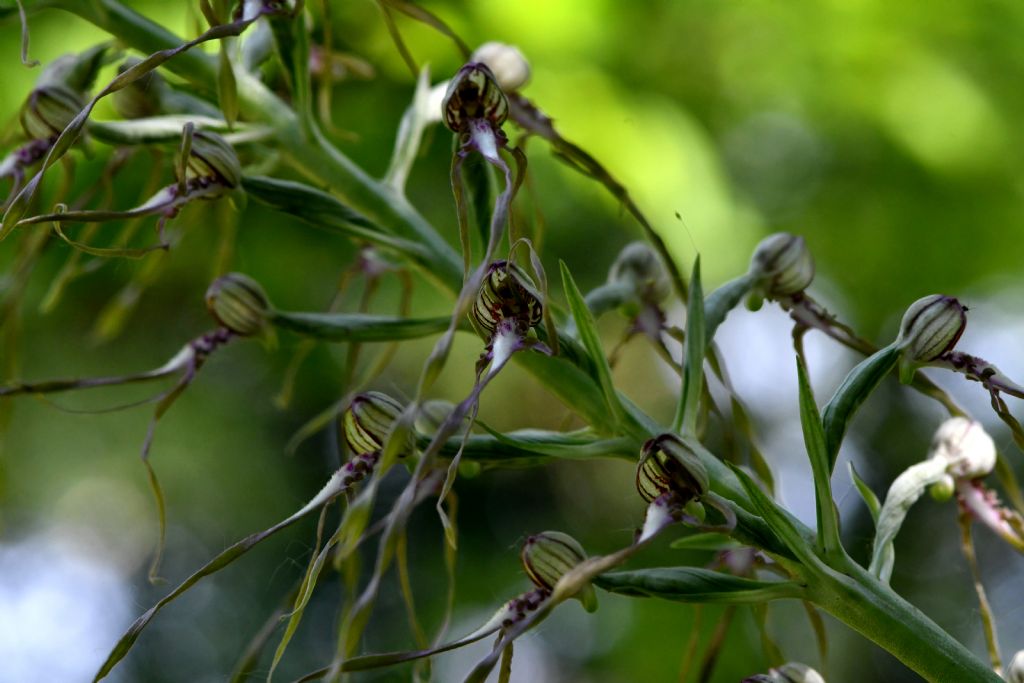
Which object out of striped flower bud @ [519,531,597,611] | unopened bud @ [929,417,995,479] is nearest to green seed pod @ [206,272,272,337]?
striped flower bud @ [519,531,597,611]

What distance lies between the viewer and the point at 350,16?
Result: 1.80 m

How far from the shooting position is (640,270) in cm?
99

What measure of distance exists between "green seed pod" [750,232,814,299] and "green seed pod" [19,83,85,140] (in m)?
0.50

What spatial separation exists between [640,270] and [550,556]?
356mm

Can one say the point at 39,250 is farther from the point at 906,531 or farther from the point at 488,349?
the point at 906,531

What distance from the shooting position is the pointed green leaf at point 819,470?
2.16 feet

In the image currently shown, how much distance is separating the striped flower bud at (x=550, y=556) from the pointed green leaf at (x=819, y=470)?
5.2 inches

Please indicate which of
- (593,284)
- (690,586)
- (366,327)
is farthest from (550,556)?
(593,284)

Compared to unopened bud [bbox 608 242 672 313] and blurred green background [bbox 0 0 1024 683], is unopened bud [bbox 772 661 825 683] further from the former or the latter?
blurred green background [bbox 0 0 1024 683]

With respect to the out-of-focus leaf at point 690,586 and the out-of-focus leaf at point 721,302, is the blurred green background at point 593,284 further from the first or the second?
the out-of-focus leaf at point 690,586

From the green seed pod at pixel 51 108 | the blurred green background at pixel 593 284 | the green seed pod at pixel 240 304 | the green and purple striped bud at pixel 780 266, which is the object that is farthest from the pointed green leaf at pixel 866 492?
the blurred green background at pixel 593 284

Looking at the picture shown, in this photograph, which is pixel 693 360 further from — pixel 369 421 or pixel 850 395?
Result: pixel 369 421

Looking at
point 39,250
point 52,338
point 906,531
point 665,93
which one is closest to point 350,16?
point 665,93

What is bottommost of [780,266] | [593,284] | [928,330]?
[928,330]
